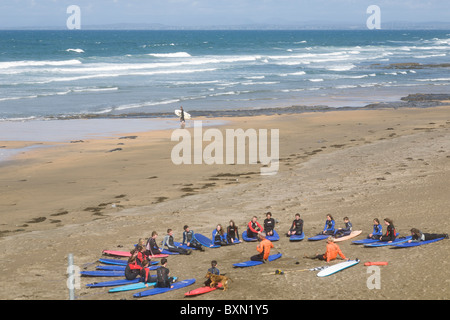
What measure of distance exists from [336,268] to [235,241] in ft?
11.7

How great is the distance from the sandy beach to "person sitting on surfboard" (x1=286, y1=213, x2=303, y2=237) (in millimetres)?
287

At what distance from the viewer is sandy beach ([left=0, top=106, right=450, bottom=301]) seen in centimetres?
1299

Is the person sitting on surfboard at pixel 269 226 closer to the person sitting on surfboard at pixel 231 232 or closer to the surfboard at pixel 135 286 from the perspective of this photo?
the person sitting on surfboard at pixel 231 232

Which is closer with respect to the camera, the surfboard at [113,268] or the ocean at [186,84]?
the surfboard at [113,268]

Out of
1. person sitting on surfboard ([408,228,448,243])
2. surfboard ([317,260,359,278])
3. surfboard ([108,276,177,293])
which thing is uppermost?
person sitting on surfboard ([408,228,448,243])

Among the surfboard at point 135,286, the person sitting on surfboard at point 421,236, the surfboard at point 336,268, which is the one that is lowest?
the surfboard at point 135,286

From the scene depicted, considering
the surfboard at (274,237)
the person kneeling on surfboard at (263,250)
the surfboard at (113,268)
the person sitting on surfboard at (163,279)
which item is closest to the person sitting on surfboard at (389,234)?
the surfboard at (274,237)

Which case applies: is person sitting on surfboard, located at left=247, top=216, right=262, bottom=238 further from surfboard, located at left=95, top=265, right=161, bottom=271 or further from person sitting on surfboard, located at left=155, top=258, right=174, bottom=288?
person sitting on surfboard, located at left=155, top=258, right=174, bottom=288

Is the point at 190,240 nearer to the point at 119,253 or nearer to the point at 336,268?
the point at 119,253

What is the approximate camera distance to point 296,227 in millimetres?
16359

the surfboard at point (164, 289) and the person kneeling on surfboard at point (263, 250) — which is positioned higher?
the person kneeling on surfboard at point (263, 250)

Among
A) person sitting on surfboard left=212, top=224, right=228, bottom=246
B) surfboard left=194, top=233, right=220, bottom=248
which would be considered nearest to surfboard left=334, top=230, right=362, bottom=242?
person sitting on surfboard left=212, top=224, right=228, bottom=246

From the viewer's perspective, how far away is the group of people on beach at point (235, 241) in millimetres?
13507

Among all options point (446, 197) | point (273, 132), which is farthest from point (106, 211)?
point (273, 132)
